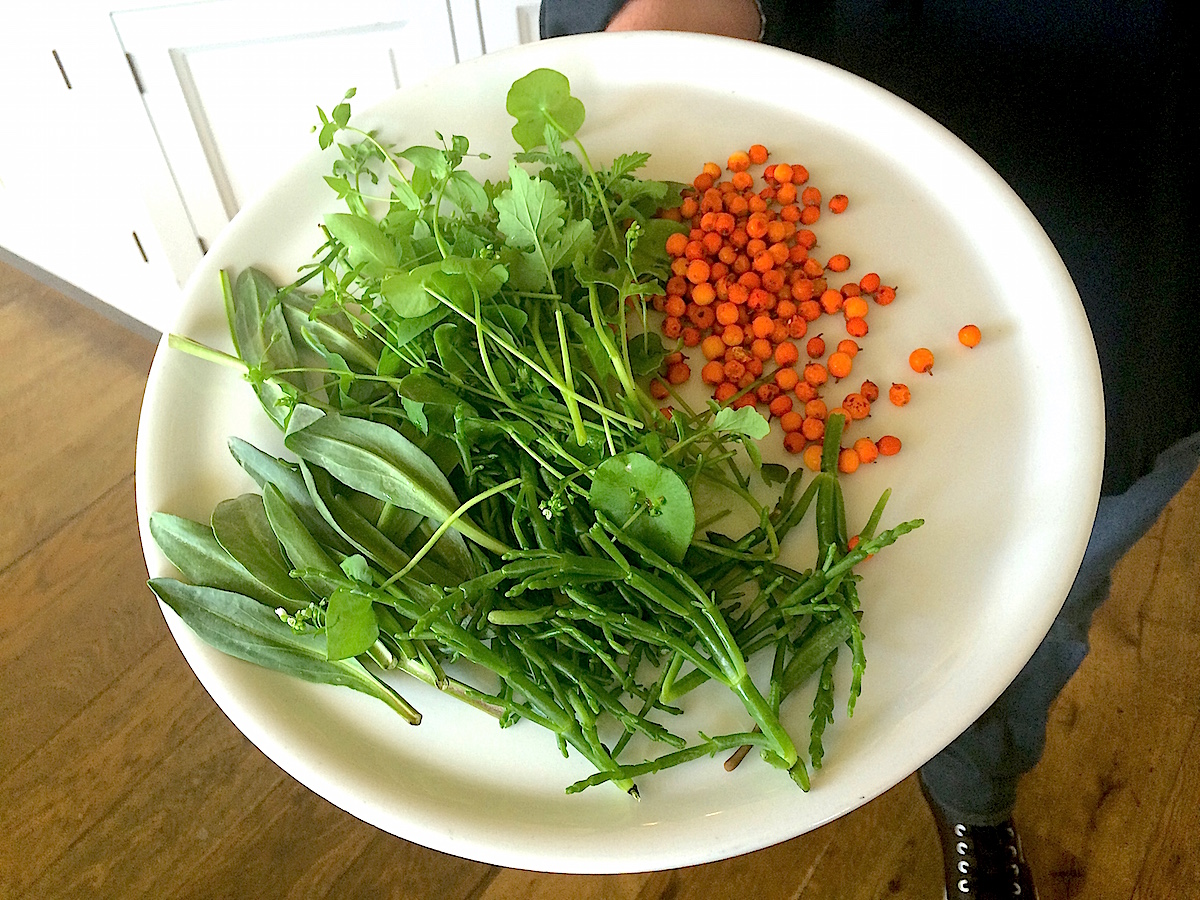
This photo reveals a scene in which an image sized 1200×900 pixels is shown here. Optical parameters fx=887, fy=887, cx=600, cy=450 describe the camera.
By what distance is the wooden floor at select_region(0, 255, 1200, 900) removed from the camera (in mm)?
1005

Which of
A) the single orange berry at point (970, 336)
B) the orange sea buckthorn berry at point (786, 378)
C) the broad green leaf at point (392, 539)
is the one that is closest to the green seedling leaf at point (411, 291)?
the broad green leaf at point (392, 539)

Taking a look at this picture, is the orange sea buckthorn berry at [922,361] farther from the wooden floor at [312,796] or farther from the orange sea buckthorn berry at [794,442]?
the wooden floor at [312,796]

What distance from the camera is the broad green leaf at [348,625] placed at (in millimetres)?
523

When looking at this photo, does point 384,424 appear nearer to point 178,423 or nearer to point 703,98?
point 178,423

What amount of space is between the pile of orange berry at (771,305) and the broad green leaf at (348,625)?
0.26m

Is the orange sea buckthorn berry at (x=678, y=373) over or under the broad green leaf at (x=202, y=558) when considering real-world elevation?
over

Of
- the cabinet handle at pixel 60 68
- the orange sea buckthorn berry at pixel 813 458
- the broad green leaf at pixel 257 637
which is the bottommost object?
the broad green leaf at pixel 257 637

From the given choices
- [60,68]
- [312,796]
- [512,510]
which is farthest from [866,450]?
[60,68]

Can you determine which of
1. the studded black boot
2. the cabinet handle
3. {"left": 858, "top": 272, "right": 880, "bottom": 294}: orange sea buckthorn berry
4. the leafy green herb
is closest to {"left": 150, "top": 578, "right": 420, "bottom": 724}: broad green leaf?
the leafy green herb

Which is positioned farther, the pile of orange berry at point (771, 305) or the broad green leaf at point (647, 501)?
the pile of orange berry at point (771, 305)

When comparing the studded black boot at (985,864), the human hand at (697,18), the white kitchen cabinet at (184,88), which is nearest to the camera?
the human hand at (697,18)

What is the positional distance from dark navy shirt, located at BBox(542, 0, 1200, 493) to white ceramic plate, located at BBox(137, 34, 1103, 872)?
0.17ft

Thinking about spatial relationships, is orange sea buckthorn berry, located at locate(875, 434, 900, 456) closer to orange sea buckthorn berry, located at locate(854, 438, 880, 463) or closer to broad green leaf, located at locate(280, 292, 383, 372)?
orange sea buckthorn berry, located at locate(854, 438, 880, 463)

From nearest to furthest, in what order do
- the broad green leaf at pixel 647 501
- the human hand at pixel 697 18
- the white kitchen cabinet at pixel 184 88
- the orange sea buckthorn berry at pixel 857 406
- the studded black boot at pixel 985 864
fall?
the broad green leaf at pixel 647 501
the orange sea buckthorn berry at pixel 857 406
the human hand at pixel 697 18
the studded black boot at pixel 985 864
the white kitchen cabinet at pixel 184 88
